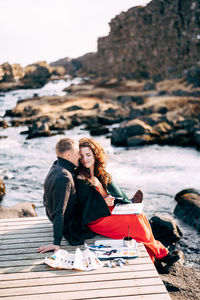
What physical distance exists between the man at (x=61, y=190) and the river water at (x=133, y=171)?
13.1 feet

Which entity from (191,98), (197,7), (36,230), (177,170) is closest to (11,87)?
(197,7)

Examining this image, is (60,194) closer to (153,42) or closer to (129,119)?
(129,119)

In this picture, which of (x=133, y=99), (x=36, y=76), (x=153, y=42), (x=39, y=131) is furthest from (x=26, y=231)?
(x=36, y=76)

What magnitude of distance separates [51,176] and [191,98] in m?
33.3

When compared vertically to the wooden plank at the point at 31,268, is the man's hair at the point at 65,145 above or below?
above

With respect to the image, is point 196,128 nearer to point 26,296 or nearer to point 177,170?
point 177,170

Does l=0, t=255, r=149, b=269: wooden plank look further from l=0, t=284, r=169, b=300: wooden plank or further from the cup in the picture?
l=0, t=284, r=169, b=300: wooden plank

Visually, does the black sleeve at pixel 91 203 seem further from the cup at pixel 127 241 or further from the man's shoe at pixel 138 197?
the man's shoe at pixel 138 197

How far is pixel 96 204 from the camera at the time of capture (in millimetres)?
5488

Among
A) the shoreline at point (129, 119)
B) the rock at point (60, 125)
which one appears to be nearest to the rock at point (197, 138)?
the shoreline at point (129, 119)

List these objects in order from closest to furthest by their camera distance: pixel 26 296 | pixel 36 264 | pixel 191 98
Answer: pixel 26 296
pixel 36 264
pixel 191 98

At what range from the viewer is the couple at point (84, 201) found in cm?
514

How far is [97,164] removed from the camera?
571 cm


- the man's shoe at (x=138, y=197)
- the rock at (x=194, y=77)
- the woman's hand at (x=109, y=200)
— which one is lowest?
the man's shoe at (x=138, y=197)
